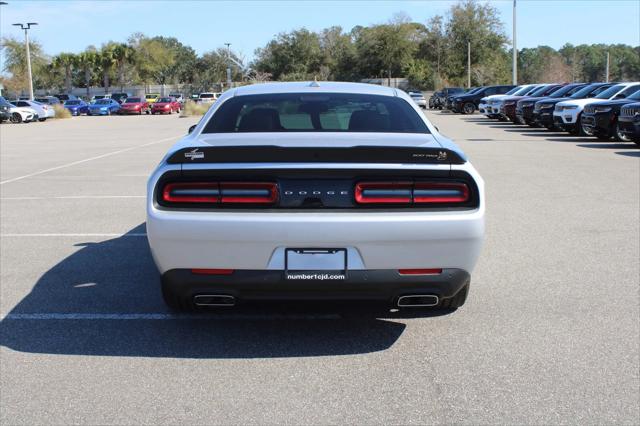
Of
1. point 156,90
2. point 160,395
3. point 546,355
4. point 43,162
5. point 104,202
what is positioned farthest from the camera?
point 156,90

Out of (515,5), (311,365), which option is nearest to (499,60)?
(515,5)

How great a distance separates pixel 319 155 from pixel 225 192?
56cm

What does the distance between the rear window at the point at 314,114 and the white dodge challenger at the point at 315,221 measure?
1.13 metres

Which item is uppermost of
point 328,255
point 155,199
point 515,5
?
point 515,5

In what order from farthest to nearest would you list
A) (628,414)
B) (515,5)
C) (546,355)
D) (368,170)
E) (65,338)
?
(515,5)
(65,338)
(546,355)
(368,170)
(628,414)

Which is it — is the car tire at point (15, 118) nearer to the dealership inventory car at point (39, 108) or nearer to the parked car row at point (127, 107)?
the dealership inventory car at point (39, 108)

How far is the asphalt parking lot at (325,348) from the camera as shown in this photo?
12.2 feet

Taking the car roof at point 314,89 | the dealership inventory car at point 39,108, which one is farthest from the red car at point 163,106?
the car roof at point 314,89

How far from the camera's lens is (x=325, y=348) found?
459 centimetres

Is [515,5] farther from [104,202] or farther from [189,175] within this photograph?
[189,175]

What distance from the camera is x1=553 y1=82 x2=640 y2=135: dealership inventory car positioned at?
22078 mm

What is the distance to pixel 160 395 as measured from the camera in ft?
12.7

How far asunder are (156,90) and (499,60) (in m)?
45.6

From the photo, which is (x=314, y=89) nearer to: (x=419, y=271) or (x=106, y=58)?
(x=419, y=271)
